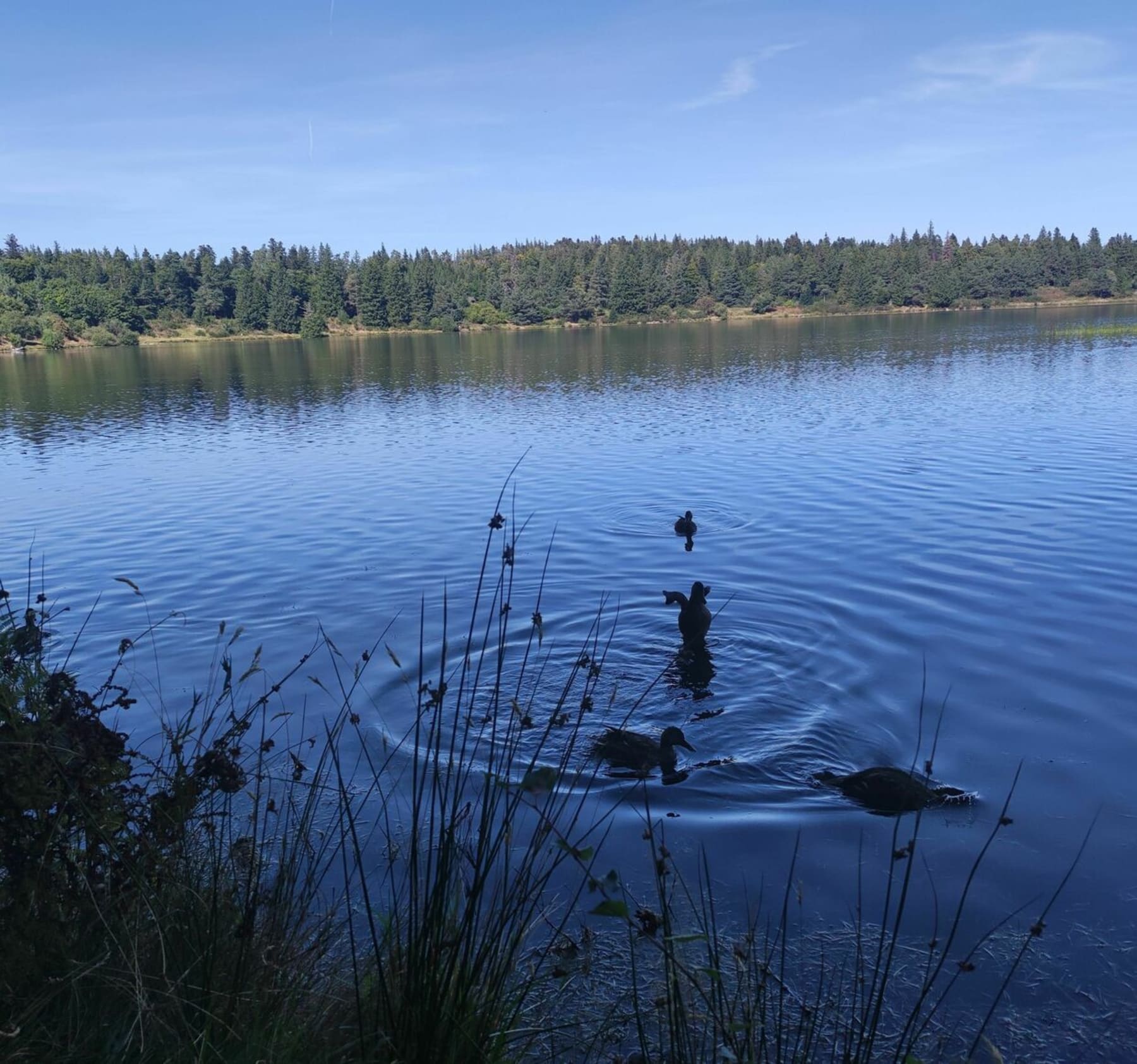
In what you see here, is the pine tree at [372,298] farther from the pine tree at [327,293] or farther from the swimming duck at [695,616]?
the swimming duck at [695,616]

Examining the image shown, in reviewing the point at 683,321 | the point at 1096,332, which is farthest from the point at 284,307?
the point at 1096,332

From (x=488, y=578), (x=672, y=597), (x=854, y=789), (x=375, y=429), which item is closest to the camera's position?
(x=854, y=789)

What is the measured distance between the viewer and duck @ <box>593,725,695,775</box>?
6.75 m

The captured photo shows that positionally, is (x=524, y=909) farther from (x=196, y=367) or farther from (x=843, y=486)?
(x=196, y=367)

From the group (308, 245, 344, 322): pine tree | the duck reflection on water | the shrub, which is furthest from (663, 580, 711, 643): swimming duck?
(308, 245, 344, 322): pine tree

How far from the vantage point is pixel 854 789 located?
6.42 metres

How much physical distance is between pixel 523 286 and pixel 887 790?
13005 cm

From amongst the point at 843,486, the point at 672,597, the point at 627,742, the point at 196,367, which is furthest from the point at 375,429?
the point at 196,367

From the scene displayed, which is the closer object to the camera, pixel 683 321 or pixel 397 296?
pixel 397 296

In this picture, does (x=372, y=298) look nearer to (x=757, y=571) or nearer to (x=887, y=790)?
(x=757, y=571)

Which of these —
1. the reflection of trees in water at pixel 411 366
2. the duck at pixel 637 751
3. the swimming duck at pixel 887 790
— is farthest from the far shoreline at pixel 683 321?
the swimming duck at pixel 887 790

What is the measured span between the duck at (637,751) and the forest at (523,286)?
113 m

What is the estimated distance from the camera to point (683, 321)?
12481cm

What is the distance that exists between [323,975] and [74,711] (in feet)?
4.60
